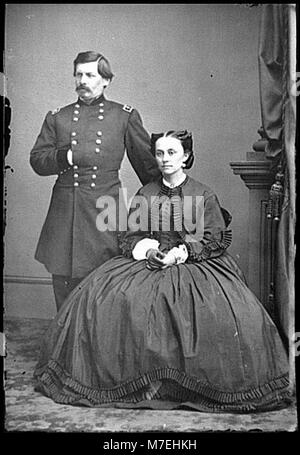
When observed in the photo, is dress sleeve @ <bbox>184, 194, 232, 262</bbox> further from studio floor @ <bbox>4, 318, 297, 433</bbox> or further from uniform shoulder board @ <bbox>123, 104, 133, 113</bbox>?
studio floor @ <bbox>4, 318, 297, 433</bbox>

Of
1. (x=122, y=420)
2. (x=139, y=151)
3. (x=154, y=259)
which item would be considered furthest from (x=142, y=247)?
(x=122, y=420)

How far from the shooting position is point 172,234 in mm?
3082

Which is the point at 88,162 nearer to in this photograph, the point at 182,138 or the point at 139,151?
the point at 139,151

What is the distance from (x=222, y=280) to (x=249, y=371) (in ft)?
1.19

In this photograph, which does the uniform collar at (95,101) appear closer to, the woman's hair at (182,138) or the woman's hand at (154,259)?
the woman's hair at (182,138)

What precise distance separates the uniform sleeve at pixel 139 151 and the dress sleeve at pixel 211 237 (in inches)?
10.1

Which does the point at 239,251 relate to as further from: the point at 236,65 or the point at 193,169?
the point at 236,65

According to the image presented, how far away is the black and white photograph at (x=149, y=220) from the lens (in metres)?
2.94

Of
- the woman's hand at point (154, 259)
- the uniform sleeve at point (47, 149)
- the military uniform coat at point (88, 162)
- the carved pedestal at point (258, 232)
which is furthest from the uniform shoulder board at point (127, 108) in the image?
the woman's hand at point (154, 259)

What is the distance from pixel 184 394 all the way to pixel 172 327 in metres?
0.27

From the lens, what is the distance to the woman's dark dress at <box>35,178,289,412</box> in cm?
292

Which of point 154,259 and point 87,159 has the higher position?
point 87,159

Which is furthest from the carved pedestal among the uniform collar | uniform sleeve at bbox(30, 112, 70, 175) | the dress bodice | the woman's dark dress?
uniform sleeve at bbox(30, 112, 70, 175)

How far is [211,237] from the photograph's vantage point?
10.1 feet
